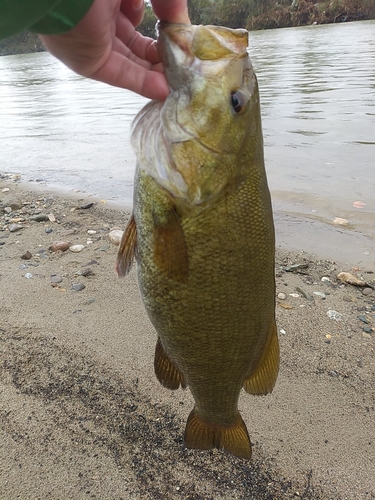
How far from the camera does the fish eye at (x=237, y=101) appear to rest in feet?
5.51

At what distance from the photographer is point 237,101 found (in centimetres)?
169

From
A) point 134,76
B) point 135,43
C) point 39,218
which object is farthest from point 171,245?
point 39,218

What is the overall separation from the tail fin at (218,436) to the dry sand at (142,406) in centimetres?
25

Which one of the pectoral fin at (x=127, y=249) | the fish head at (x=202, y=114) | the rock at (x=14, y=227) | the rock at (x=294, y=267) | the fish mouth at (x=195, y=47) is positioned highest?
the fish mouth at (x=195, y=47)

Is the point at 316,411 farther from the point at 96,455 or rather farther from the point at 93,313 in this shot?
the point at 93,313

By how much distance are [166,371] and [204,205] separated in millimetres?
936

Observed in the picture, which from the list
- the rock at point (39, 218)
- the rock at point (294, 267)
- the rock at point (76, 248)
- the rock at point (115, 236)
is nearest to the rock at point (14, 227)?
the rock at point (39, 218)

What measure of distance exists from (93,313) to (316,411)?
187 cm

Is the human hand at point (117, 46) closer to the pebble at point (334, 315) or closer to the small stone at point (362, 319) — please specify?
the pebble at point (334, 315)

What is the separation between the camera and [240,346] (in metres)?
1.94

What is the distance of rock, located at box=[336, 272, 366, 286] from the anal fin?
248 centimetres

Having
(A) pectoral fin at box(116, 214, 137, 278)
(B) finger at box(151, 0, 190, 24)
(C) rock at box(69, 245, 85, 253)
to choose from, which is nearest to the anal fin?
(A) pectoral fin at box(116, 214, 137, 278)

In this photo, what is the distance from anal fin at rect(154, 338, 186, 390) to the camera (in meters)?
2.18

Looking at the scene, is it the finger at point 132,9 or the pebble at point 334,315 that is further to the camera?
the pebble at point 334,315
